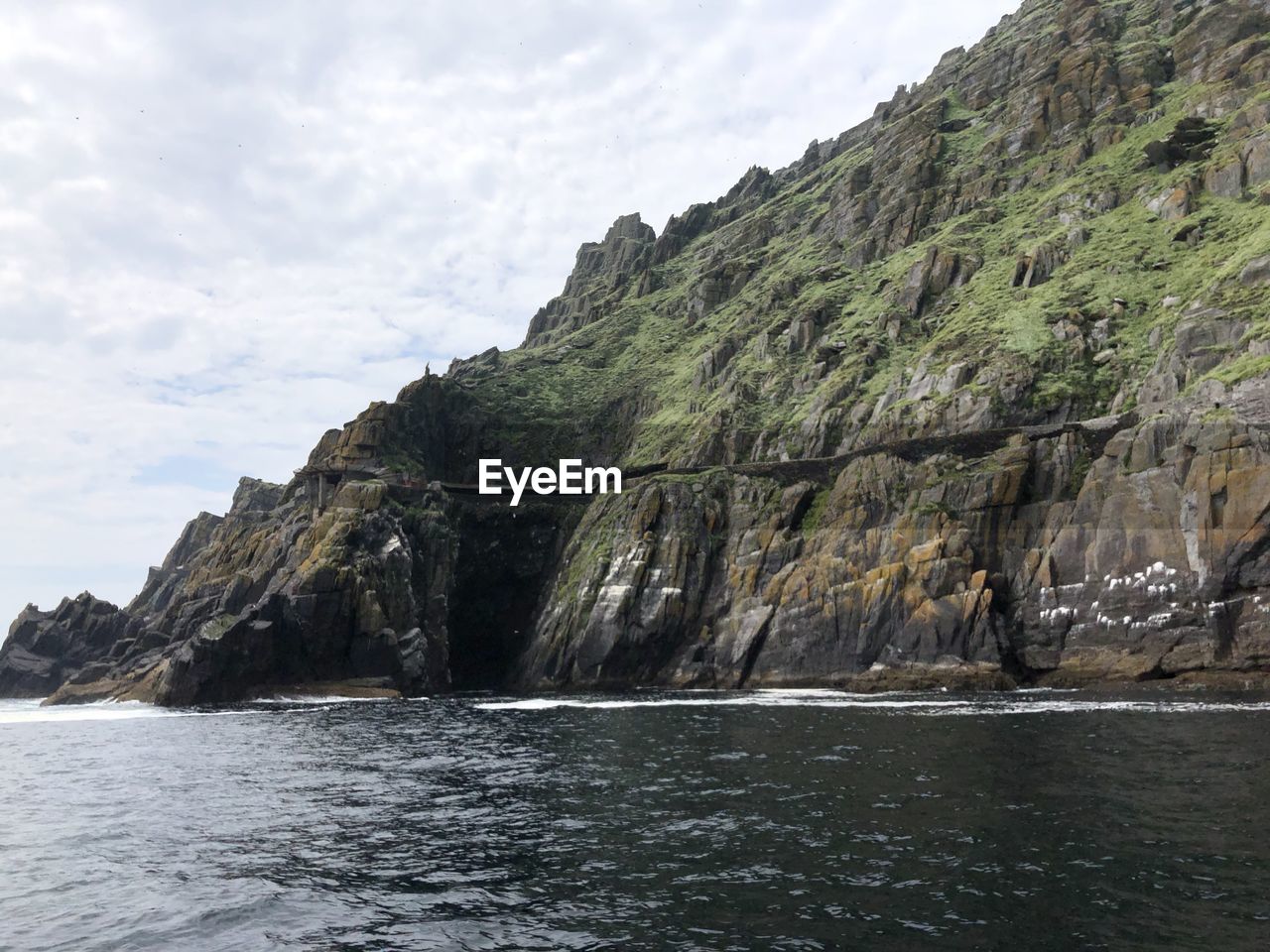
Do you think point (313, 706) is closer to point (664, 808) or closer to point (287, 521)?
point (287, 521)

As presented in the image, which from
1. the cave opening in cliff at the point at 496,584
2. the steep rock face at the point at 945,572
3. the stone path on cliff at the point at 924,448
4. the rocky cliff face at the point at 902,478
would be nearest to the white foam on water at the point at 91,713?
the rocky cliff face at the point at 902,478

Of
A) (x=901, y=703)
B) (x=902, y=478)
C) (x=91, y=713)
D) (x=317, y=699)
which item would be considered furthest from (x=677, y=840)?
(x=91, y=713)

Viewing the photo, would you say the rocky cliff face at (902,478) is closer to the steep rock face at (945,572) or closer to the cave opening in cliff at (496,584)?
the steep rock face at (945,572)

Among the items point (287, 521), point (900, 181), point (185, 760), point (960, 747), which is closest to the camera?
point (960, 747)

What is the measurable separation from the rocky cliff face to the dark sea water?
2565 centimetres

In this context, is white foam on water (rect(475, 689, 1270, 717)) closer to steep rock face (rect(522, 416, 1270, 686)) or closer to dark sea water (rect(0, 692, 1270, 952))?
dark sea water (rect(0, 692, 1270, 952))

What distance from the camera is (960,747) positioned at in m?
39.8

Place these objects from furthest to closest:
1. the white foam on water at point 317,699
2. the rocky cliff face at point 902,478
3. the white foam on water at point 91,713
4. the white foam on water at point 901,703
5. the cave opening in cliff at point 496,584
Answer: the cave opening in cliff at point 496,584 → the white foam on water at point 317,699 → the white foam on water at point 91,713 → the rocky cliff face at point 902,478 → the white foam on water at point 901,703

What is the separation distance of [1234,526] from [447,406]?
124m

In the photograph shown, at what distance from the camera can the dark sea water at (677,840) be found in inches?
734

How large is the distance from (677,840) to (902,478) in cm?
7187

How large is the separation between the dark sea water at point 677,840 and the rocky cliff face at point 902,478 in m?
25.7

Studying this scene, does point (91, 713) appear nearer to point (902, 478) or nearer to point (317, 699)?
point (317, 699)

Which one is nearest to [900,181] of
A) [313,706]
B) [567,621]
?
[567,621]
